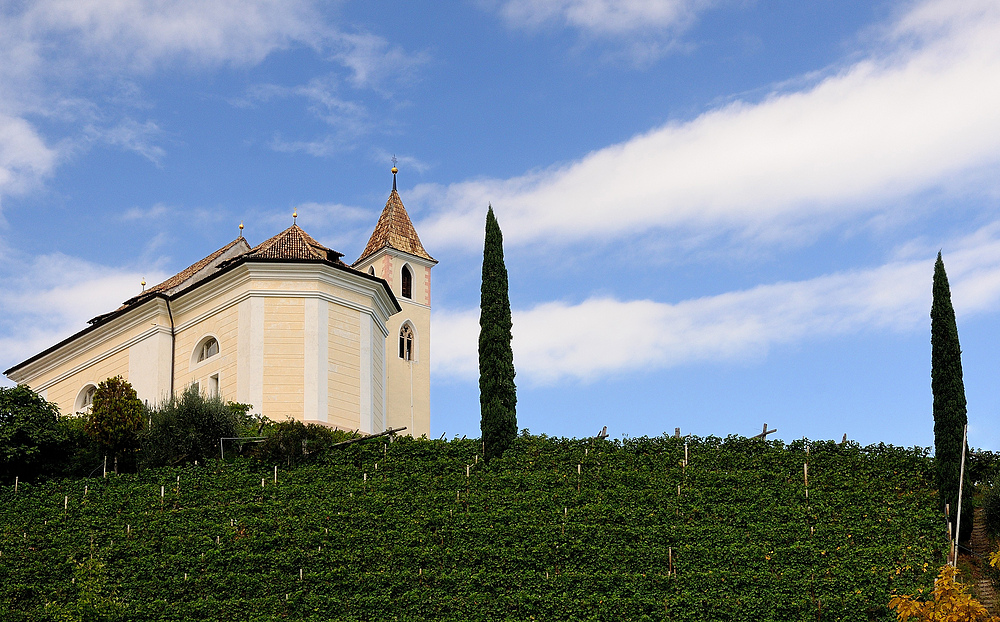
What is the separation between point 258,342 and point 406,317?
11.9 metres

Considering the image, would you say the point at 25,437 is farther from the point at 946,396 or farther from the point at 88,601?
the point at 946,396

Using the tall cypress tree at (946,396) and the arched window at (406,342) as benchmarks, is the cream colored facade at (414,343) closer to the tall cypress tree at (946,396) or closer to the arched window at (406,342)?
the arched window at (406,342)

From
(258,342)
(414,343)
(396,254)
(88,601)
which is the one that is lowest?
(88,601)

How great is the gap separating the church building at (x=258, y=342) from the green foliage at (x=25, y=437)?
12.2ft

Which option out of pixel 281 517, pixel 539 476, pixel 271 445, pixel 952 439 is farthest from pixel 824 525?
pixel 271 445

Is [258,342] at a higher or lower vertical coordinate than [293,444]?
higher

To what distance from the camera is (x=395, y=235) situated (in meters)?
50.6

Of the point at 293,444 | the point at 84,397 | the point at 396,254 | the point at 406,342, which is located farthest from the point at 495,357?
the point at 84,397

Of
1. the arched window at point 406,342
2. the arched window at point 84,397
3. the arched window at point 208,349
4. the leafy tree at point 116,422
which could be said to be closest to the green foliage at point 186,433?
the leafy tree at point 116,422

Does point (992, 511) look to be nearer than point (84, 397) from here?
Yes

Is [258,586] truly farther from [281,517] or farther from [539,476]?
[539,476]

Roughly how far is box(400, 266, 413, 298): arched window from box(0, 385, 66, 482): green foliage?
1870 cm

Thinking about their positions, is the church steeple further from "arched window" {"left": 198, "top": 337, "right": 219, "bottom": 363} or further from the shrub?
the shrub

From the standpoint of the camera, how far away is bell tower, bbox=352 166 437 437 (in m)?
47.6
